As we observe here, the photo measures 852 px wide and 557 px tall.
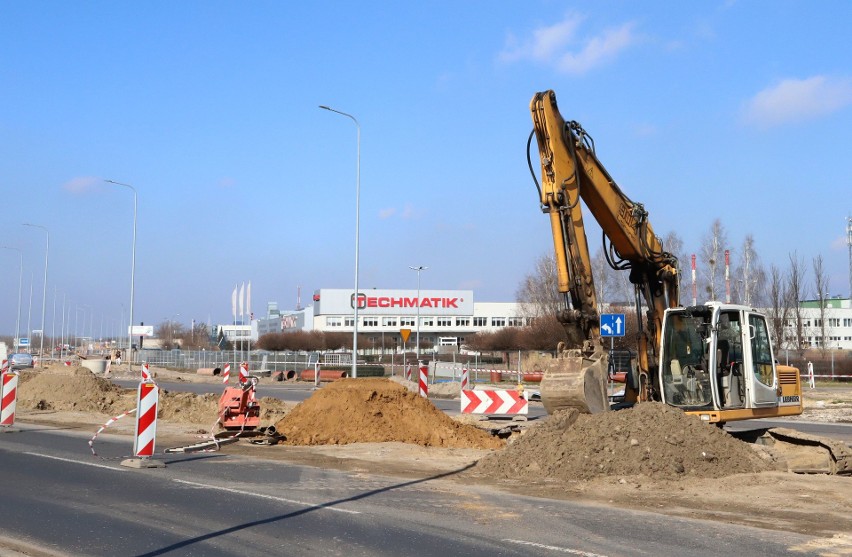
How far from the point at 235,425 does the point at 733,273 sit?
182 feet

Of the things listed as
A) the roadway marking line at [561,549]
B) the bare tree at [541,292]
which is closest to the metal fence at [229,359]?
the bare tree at [541,292]

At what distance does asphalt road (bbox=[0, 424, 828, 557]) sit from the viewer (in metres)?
7.95

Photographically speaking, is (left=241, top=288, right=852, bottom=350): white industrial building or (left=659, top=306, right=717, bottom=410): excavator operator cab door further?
(left=241, top=288, right=852, bottom=350): white industrial building

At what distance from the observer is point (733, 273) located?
218 feet

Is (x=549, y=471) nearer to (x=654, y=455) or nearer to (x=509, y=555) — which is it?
(x=654, y=455)

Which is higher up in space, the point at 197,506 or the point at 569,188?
the point at 569,188

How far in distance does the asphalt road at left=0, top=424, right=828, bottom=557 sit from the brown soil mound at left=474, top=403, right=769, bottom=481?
1394mm

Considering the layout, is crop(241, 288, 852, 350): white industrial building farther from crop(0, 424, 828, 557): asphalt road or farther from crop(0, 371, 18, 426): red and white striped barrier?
crop(0, 424, 828, 557): asphalt road

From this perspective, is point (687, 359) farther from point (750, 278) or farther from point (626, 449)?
point (750, 278)

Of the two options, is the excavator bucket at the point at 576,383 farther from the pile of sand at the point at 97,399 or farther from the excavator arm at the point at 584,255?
the pile of sand at the point at 97,399

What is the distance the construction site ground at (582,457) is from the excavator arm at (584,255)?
66cm

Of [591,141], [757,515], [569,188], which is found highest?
[591,141]

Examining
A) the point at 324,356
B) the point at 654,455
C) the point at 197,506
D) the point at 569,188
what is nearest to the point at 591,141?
the point at 569,188

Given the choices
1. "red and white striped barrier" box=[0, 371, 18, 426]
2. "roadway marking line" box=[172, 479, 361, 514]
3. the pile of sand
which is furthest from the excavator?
"red and white striped barrier" box=[0, 371, 18, 426]
